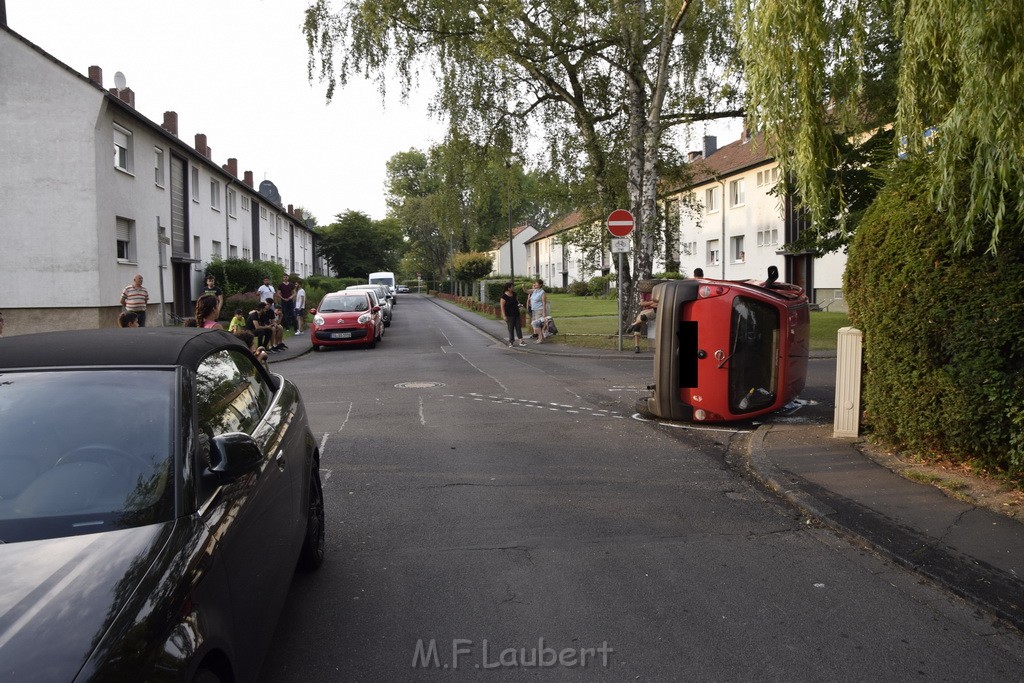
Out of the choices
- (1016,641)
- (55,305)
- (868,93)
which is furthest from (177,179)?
(1016,641)

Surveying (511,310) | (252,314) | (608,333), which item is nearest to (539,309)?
(511,310)

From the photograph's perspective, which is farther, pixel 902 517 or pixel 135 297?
pixel 135 297

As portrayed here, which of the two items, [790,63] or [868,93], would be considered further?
[868,93]

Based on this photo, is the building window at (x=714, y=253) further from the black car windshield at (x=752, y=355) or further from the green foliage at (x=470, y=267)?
the black car windshield at (x=752, y=355)

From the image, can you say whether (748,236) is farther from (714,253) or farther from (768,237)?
(714,253)

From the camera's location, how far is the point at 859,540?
5.20m

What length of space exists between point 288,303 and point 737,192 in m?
25.4

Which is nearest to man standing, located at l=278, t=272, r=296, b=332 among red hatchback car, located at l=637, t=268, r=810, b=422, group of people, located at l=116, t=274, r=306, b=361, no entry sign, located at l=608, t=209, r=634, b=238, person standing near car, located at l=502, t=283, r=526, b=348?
group of people, located at l=116, t=274, r=306, b=361

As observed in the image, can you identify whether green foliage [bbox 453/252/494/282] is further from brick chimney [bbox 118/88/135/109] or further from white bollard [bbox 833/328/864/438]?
white bollard [bbox 833/328/864/438]

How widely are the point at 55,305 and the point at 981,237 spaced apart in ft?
72.9

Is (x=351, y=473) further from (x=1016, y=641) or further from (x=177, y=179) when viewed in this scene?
(x=177, y=179)

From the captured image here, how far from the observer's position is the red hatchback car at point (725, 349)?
9047 mm

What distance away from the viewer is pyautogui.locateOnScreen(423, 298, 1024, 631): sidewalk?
4.39 metres

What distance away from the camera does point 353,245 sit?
7112cm
